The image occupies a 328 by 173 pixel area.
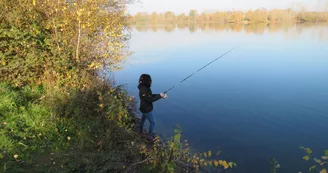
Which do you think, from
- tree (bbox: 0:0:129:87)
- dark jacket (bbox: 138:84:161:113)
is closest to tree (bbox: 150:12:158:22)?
tree (bbox: 0:0:129:87)

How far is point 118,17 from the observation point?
368 inches

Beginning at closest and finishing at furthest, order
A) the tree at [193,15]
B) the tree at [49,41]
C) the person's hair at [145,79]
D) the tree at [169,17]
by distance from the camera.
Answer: the person's hair at [145,79] → the tree at [49,41] → the tree at [193,15] → the tree at [169,17]

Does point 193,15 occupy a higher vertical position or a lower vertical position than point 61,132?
higher

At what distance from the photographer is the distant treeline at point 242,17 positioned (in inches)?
3113

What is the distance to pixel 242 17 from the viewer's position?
97.2 meters

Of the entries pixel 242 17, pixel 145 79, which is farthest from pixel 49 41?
pixel 242 17

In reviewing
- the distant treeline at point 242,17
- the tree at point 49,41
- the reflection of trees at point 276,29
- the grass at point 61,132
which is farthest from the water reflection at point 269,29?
the grass at point 61,132

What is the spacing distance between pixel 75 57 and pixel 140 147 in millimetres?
4381

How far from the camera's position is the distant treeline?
7906 cm

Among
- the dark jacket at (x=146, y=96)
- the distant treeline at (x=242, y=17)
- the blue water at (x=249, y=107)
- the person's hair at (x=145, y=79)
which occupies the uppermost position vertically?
the distant treeline at (x=242, y=17)

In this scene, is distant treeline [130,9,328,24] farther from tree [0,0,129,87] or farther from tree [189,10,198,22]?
tree [0,0,129,87]

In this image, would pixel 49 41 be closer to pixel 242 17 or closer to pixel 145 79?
pixel 145 79

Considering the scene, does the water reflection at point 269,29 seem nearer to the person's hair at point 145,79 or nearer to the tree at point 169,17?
the person's hair at point 145,79

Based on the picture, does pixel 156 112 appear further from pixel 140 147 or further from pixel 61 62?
pixel 140 147
